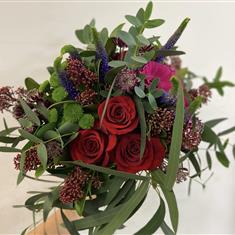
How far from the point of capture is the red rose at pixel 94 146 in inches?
24.3

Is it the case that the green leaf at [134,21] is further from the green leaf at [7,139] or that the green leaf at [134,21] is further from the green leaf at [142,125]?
the green leaf at [7,139]

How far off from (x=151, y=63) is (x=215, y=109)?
1.65 ft

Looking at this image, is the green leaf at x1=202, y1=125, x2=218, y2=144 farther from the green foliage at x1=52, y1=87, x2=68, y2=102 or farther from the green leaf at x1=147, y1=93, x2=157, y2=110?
the green foliage at x1=52, y1=87, x2=68, y2=102

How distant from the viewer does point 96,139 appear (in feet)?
2.05

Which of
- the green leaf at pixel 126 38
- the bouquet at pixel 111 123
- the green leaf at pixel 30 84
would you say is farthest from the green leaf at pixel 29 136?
the green leaf at pixel 126 38

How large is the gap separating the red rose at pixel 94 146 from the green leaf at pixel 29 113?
8cm

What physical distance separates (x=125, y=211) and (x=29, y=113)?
242mm

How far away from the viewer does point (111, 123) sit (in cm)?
60

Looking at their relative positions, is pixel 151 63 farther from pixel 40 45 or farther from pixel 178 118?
pixel 40 45

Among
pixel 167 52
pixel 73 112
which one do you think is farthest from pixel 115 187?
pixel 167 52

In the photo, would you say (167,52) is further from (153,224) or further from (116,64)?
(153,224)

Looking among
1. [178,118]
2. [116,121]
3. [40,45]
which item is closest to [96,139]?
[116,121]

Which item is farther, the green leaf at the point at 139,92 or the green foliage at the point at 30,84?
the green foliage at the point at 30,84

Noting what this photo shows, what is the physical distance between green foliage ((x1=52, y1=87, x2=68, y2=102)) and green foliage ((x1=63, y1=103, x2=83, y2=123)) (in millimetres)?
15
